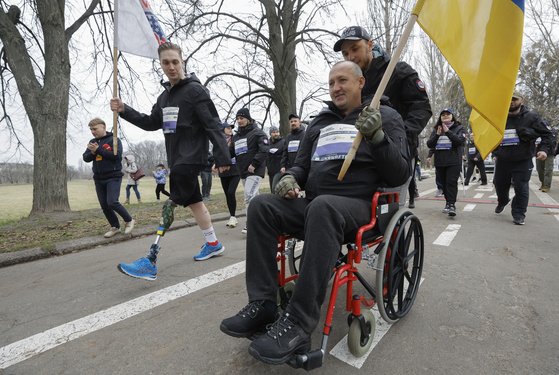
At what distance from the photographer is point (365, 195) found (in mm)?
2035

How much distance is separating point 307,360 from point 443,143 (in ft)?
20.5

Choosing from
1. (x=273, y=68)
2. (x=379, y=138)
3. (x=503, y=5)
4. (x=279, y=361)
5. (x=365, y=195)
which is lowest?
(x=279, y=361)

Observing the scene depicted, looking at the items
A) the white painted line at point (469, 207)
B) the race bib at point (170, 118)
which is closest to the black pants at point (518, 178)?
the white painted line at point (469, 207)

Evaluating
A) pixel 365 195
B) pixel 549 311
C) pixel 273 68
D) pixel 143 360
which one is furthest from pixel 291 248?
pixel 273 68

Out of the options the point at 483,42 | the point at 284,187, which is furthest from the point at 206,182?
the point at 483,42

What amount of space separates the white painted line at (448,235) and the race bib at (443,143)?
196 cm

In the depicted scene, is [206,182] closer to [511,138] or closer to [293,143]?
[293,143]

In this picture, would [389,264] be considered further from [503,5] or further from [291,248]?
[503,5]

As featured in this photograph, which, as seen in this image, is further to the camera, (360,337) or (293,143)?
(293,143)

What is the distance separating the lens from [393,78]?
3.11 meters

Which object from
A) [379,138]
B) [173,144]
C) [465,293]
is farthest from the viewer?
[173,144]

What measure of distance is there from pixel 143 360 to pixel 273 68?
35.9 feet

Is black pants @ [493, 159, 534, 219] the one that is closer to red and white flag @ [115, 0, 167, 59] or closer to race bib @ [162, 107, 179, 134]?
race bib @ [162, 107, 179, 134]

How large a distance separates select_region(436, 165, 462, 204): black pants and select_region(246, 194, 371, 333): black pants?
4.97 metres
